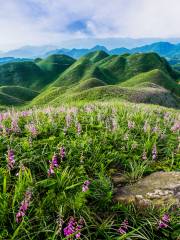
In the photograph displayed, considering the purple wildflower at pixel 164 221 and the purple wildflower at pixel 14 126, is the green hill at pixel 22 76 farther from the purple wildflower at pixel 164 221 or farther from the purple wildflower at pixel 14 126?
the purple wildflower at pixel 164 221

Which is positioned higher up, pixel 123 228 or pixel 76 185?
pixel 76 185

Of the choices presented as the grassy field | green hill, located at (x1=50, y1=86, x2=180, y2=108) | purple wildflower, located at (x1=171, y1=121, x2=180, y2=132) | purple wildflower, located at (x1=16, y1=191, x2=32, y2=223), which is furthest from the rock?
green hill, located at (x1=50, y1=86, x2=180, y2=108)

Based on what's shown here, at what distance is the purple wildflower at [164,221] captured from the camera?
4.57m

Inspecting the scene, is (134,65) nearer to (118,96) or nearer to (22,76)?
(22,76)

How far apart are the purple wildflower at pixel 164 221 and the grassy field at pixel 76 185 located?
39 mm

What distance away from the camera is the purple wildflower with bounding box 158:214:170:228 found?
4568mm

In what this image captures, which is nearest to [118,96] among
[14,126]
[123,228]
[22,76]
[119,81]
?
[14,126]

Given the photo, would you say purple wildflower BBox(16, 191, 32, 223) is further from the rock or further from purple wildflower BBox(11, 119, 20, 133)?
purple wildflower BBox(11, 119, 20, 133)

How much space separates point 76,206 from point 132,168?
2.23 meters

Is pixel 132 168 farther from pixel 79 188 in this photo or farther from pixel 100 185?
pixel 79 188

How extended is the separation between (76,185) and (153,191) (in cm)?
170

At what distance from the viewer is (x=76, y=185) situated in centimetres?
530

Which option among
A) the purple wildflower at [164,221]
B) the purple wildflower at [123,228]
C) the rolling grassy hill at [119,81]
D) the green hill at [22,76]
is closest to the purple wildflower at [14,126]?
the purple wildflower at [123,228]

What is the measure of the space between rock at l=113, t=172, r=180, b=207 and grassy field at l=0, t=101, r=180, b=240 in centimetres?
18
